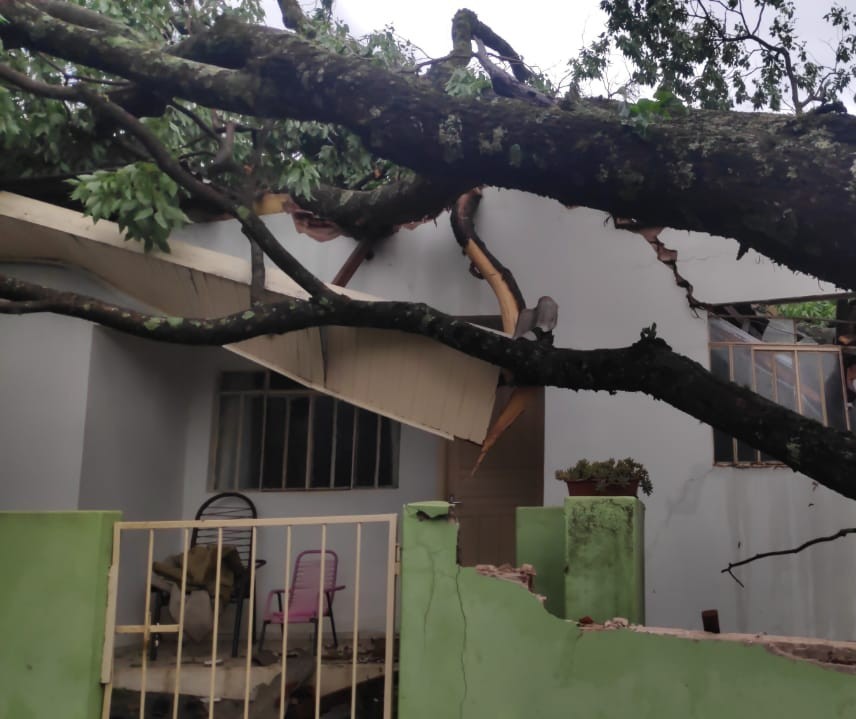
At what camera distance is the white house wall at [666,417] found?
19.0 ft

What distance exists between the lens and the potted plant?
5.20 metres

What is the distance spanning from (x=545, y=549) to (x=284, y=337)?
228 centimetres

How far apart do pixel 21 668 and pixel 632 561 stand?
3.09 meters

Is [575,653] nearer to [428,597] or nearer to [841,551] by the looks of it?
[428,597]

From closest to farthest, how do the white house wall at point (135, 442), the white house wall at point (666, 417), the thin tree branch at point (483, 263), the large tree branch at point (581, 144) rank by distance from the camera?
the large tree branch at point (581, 144), the white house wall at point (666, 417), the thin tree branch at point (483, 263), the white house wall at point (135, 442)

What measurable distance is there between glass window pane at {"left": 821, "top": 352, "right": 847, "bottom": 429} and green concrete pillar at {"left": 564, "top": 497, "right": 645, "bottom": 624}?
246cm

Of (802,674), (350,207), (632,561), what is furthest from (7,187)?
(802,674)

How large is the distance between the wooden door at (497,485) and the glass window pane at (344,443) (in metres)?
0.86

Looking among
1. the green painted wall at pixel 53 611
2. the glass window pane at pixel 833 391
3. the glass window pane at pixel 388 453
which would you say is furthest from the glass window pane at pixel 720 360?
the green painted wall at pixel 53 611

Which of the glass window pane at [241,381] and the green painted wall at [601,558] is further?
the glass window pane at [241,381]

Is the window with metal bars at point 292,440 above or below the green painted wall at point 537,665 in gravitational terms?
above

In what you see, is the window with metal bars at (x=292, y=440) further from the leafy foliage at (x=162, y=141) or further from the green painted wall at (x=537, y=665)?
the green painted wall at (x=537, y=665)

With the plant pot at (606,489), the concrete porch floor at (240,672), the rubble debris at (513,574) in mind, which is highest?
the plant pot at (606,489)

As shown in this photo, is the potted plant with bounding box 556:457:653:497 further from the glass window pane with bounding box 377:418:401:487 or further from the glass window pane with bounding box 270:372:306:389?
the glass window pane with bounding box 270:372:306:389
